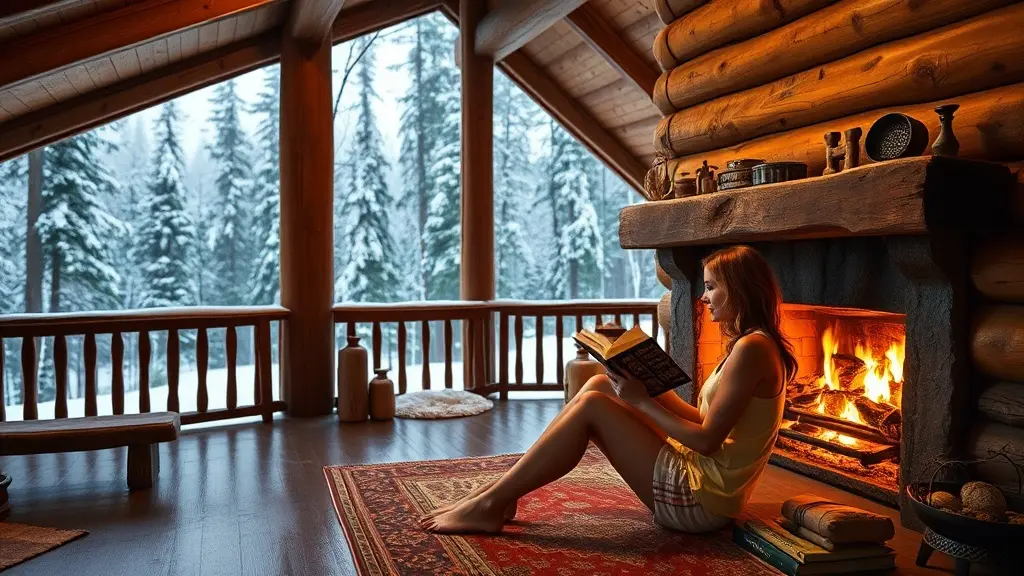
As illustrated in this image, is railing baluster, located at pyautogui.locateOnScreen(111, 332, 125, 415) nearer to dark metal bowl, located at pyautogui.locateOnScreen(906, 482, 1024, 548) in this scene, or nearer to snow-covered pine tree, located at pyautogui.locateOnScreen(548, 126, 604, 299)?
dark metal bowl, located at pyautogui.locateOnScreen(906, 482, 1024, 548)

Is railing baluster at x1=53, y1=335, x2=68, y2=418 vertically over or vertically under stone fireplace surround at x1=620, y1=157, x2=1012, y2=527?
under

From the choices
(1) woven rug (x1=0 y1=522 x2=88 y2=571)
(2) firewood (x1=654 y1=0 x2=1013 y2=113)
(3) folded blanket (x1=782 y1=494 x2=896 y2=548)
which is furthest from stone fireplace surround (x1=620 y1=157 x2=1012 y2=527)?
(1) woven rug (x1=0 y1=522 x2=88 y2=571)

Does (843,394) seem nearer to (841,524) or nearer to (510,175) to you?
(841,524)

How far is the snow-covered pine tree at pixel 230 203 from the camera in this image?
8.80 metres

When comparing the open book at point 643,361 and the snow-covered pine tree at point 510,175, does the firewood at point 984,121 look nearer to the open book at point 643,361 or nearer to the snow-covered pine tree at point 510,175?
the open book at point 643,361

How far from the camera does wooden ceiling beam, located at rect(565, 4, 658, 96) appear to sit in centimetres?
671

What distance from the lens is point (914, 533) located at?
3.11 m

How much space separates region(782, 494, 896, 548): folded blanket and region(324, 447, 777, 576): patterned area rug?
22 cm

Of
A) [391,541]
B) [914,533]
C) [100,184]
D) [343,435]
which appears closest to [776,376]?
[914,533]

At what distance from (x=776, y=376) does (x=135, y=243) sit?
755cm

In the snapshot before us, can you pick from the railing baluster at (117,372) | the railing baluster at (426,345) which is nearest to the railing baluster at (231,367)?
the railing baluster at (117,372)

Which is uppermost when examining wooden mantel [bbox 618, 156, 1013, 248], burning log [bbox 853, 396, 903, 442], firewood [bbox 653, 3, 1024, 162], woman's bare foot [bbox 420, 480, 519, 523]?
firewood [bbox 653, 3, 1024, 162]

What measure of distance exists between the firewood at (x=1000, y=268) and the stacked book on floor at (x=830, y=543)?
0.96 meters

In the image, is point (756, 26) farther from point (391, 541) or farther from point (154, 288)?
point (154, 288)
